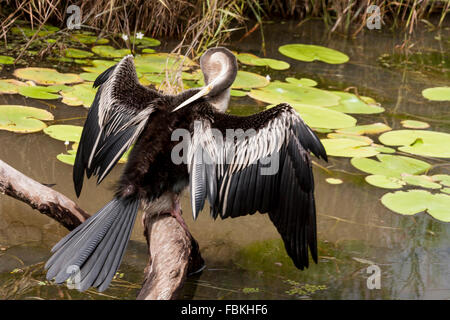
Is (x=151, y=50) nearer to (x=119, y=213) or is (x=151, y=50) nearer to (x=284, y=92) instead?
(x=284, y=92)

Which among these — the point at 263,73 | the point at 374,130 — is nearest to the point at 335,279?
the point at 374,130

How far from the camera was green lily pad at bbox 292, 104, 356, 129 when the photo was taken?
4961 millimetres

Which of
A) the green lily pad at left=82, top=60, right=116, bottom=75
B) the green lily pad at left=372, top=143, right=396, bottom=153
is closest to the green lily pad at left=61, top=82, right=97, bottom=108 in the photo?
the green lily pad at left=82, top=60, right=116, bottom=75

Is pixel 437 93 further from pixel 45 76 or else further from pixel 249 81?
pixel 45 76

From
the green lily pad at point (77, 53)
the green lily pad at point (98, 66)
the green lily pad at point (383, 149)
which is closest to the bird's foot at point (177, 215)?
the green lily pad at point (383, 149)

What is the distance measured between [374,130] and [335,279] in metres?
1.85

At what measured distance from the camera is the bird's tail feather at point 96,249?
2854mm

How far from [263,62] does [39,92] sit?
83.4 inches

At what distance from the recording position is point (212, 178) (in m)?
3.17

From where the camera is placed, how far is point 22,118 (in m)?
4.81

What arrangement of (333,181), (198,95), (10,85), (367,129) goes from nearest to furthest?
(198,95), (333,181), (367,129), (10,85)

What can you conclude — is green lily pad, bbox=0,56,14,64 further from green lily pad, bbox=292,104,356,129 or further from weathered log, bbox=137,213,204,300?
weathered log, bbox=137,213,204,300

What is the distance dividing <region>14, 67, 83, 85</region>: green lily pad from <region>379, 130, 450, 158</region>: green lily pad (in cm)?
248

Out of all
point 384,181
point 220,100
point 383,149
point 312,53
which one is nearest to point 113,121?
point 220,100
